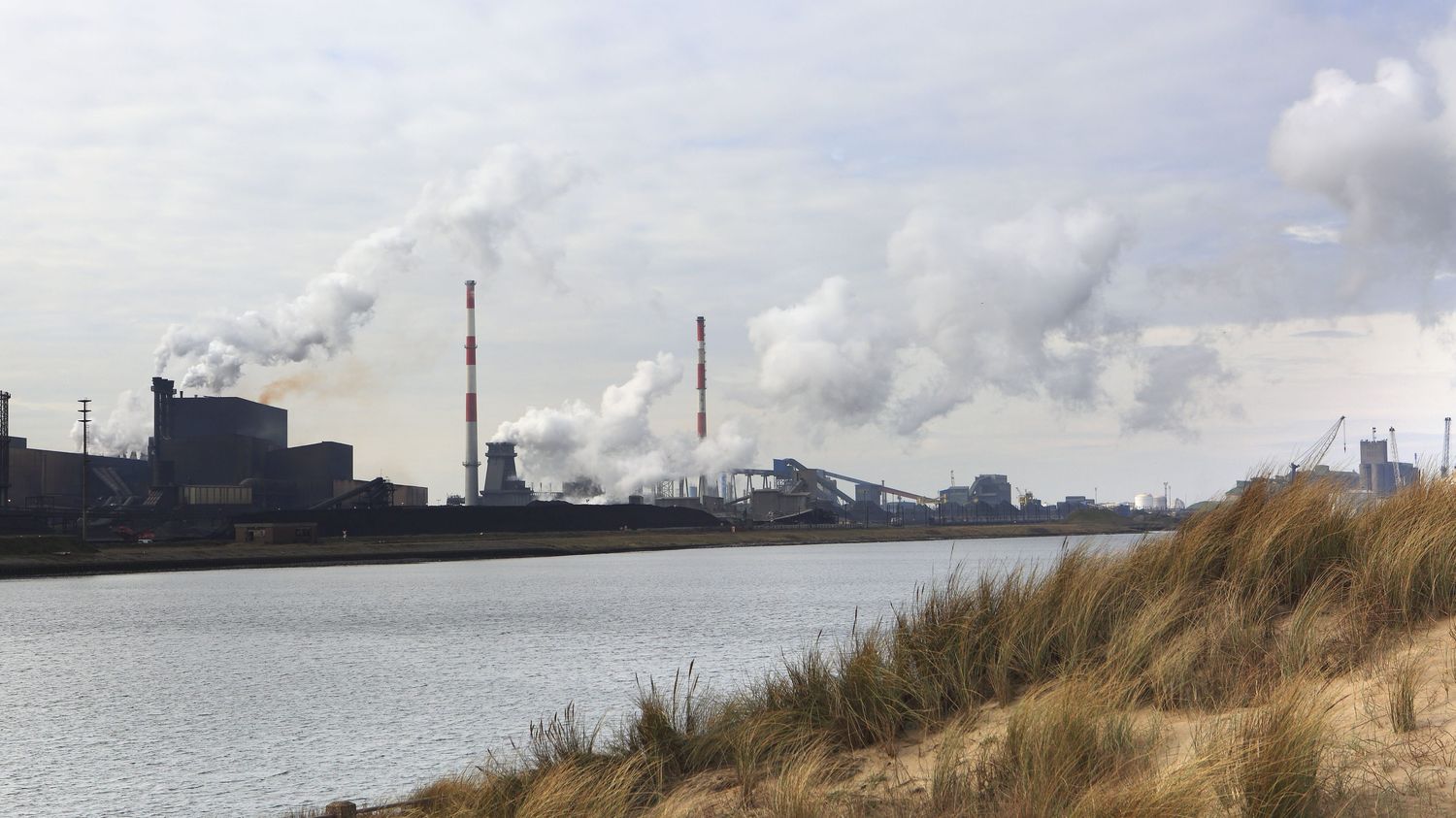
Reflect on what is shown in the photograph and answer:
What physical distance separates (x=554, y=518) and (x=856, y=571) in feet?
248

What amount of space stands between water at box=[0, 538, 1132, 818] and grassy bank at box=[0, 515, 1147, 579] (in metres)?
22.7

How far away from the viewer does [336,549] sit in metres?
117

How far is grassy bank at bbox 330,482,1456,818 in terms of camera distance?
7.00 meters

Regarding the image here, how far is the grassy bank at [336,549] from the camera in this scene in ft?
302

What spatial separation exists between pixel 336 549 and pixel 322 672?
293 ft

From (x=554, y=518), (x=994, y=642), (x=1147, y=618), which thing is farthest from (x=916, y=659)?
(x=554, y=518)

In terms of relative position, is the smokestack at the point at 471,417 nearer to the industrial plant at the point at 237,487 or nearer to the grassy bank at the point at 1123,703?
the industrial plant at the point at 237,487

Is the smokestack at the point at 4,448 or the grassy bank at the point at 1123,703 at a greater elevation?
the smokestack at the point at 4,448

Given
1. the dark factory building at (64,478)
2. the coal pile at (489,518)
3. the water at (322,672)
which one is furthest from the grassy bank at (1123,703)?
the dark factory building at (64,478)

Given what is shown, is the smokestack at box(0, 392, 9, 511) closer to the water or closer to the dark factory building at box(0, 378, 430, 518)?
the dark factory building at box(0, 378, 430, 518)

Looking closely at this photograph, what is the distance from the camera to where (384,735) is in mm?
22016

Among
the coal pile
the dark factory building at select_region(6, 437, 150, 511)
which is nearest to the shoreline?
the coal pile

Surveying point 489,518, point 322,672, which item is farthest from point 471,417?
point 322,672

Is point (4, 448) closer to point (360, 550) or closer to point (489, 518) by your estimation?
point (360, 550)
